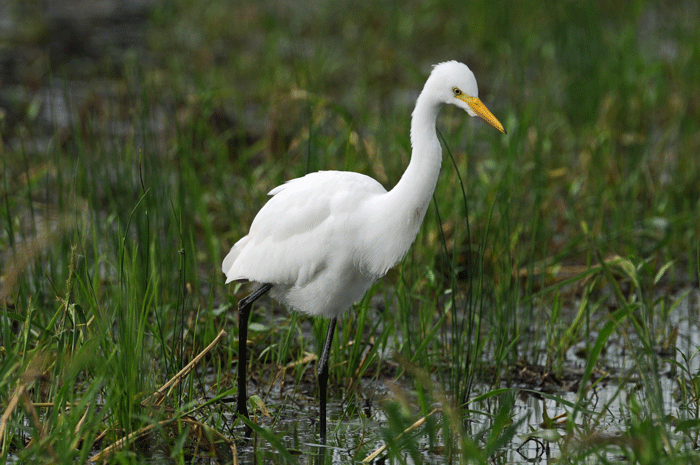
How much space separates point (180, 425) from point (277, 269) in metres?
0.78

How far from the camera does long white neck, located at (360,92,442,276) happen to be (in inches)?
118

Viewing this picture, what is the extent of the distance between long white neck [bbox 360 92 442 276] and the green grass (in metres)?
0.14

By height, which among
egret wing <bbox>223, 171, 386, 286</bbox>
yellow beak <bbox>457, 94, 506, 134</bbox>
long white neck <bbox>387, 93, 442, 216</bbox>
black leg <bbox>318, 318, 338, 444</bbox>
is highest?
yellow beak <bbox>457, 94, 506, 134</bbox>

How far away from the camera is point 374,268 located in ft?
10.4

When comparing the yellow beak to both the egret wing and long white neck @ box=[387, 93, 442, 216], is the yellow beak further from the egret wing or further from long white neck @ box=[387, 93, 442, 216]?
the egret wing

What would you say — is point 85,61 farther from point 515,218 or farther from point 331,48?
point 515,218

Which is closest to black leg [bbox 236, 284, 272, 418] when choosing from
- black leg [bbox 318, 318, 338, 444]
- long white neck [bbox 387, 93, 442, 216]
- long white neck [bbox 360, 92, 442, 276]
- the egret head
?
black leg [bbox 318, 318, 338, 444]

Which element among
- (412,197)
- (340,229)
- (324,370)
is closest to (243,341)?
(324,370)

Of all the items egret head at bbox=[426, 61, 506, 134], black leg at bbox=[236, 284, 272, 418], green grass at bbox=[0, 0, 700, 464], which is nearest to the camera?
green grass at bbox=[0, 0, 700, 464]

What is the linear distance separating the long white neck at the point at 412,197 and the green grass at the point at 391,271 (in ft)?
0.46

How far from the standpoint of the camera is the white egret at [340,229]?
3.00 meters

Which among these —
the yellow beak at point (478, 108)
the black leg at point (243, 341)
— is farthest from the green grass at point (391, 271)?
the yellow beak at point (478, 108)

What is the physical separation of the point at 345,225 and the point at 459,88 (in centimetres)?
61

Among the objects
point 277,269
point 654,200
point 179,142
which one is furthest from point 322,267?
point 654,200
